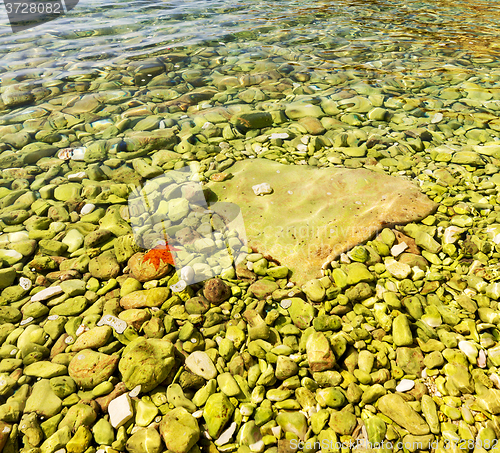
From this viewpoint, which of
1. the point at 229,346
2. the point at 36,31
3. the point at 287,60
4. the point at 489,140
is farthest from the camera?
the point at 36,31

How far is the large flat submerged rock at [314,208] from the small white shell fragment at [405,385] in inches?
38.6

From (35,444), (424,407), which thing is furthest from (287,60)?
(35,444)

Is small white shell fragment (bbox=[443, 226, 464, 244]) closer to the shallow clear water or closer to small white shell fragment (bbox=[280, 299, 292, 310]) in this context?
small white shell fragment (bbox=[280, 299, 292, 310])

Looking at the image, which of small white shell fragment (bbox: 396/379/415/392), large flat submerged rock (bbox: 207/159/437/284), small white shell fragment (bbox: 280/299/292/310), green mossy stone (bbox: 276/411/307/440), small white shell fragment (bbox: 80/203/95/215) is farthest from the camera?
small white shell fragment (bbox: 80/203/95/215)

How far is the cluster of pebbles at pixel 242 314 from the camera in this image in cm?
189

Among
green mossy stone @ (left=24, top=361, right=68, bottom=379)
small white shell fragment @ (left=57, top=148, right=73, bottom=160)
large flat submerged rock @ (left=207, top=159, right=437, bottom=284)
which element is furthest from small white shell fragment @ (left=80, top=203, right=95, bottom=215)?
green mossy stone @ (left=24, top=361, right=68, bottom=379)

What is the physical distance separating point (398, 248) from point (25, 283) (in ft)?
10.4

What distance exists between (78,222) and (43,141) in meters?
2.01

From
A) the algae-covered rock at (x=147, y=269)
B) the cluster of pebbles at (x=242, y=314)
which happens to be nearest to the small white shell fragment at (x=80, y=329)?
the cluster of pebbles at (x=242, y=314)

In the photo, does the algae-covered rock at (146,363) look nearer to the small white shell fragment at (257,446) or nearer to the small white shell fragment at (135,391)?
the small white shell fragment at (135,391)

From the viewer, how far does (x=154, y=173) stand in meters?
3.81

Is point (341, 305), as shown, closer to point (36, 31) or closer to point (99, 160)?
point (99, 160)

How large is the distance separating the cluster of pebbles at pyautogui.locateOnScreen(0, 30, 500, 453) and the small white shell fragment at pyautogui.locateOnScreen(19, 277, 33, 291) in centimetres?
2

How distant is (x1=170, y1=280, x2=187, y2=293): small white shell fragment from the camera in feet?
8.61
